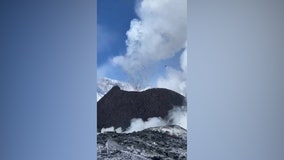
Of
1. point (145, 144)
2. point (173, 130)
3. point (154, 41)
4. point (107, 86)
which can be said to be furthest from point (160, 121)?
point (154, 41)

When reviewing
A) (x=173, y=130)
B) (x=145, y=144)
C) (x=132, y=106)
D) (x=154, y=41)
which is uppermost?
(x=154, y=41)

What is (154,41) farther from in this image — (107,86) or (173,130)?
(173,130)

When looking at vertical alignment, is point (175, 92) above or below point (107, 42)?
below

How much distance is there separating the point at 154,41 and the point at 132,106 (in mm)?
622

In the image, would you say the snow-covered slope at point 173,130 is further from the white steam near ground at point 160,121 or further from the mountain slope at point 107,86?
Answer: the mountain slope at point 107,86

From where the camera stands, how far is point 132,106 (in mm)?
2791

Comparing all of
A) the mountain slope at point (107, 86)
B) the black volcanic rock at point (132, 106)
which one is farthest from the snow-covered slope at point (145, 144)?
the mountain slope at point (107, 86)

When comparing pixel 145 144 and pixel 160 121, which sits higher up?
pixel 160 121

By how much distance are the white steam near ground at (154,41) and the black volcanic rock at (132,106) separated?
0.05 meters

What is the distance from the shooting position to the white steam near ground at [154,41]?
2779 millimetres
